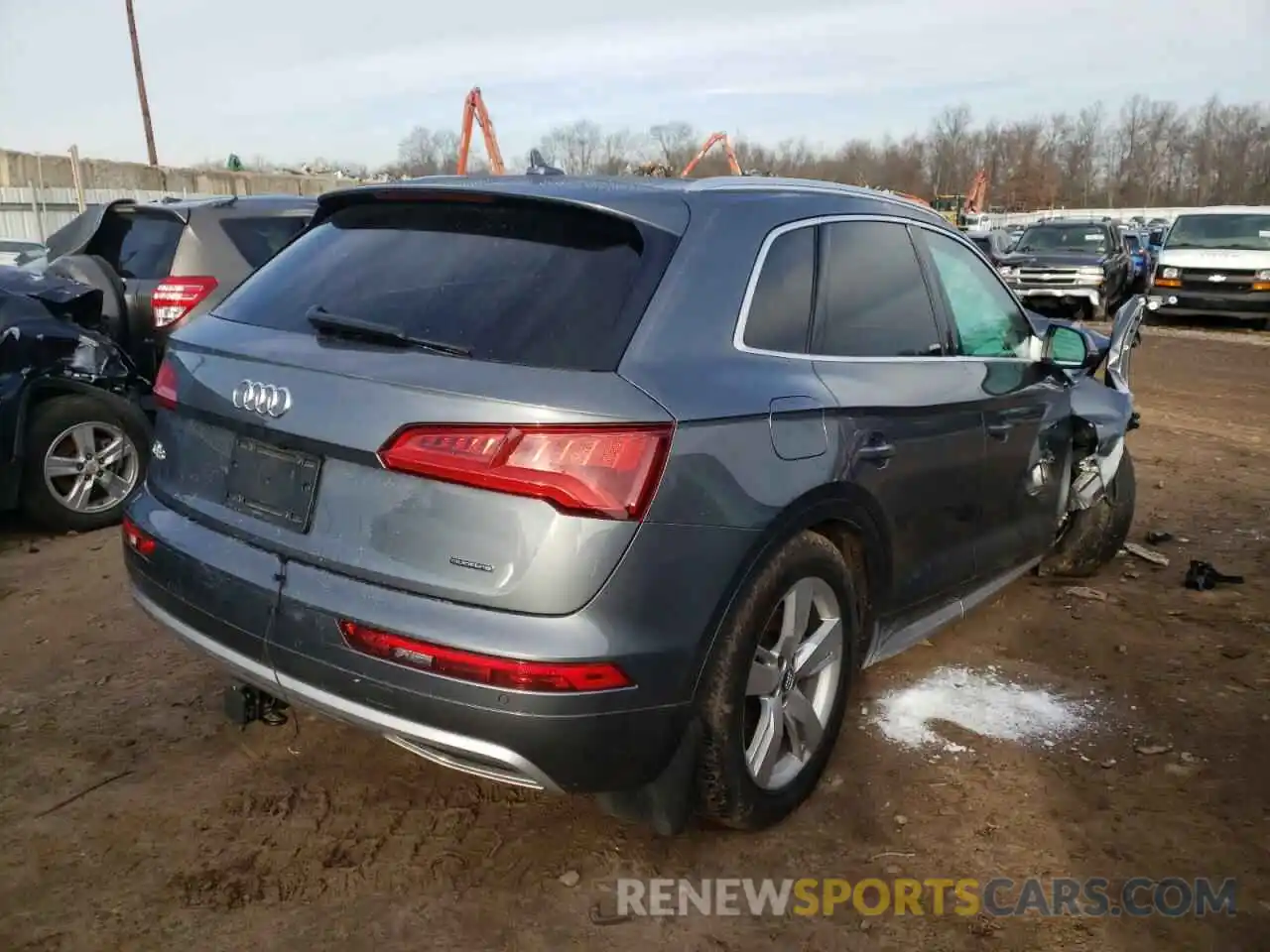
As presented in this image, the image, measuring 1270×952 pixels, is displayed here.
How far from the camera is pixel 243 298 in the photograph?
9.78 feet

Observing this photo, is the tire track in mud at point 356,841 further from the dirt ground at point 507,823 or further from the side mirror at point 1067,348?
the side mirror at point 1067,348

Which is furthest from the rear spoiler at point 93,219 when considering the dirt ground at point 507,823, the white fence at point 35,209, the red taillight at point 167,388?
the white fence at point 35,209

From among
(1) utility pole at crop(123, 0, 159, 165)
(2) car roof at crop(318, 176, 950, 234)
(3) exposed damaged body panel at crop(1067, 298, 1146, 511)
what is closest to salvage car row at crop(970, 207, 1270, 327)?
(3) exposed damaged body panel at crop(1067, 298, 1146, 511)

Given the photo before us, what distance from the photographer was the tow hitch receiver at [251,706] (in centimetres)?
322

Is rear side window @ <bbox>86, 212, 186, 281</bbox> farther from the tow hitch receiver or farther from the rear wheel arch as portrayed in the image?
the rear wheel arch

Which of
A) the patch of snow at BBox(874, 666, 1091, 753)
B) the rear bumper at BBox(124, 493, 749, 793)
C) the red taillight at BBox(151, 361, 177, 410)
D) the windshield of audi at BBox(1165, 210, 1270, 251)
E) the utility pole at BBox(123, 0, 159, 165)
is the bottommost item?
the patch of snow at BBox(874, 666, 1091, 753)

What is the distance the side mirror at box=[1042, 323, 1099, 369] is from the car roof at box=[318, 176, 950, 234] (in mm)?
1300

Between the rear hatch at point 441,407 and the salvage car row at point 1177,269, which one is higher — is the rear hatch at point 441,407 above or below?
above

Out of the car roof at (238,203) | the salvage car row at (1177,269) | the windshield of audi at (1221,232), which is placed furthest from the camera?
the windshield of audi at (1221,232)

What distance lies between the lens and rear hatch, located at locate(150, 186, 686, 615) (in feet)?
7.33

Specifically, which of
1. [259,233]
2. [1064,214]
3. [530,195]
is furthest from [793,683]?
[1064,214]

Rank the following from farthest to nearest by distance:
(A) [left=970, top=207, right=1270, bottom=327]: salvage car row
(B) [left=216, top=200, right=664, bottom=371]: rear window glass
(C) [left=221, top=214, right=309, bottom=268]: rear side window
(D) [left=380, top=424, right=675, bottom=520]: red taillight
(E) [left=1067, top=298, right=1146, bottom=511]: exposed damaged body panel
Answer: (A) [left=970, top=207, right=1270, bottom=327]: salvage car row → (C) [left=221, top=214, right=309, bottom=268]: rear side window → (E) [left=1067, top=298, right=1146, bottom=511]: exposed damaged body panel → (B) [left=216, top=200, right=664, bottom=371]: rear window glass → (D) [left=380, top=424, right=675, bottom=520]: red taillight

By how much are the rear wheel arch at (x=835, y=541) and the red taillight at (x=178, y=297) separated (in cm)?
481

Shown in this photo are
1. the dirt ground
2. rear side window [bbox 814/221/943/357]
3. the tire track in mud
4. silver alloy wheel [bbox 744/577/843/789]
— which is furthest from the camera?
rear side window [bbox 814/221/943/357]
